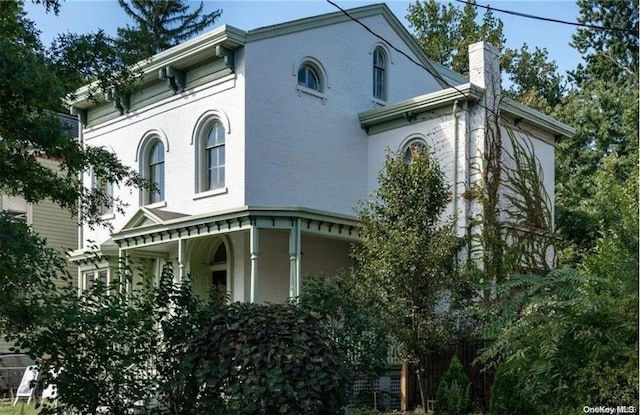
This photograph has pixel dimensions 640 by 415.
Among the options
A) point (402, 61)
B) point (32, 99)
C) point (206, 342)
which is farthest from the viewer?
point (402, 61)

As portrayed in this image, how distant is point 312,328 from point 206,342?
1.17 meters

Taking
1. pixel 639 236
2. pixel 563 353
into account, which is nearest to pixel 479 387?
pixel 563 353

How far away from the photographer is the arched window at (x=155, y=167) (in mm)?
20734

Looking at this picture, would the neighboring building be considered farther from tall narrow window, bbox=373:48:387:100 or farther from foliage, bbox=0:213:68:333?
foliage, bbox=0:213:68:333

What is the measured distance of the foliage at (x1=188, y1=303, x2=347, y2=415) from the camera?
768 cm

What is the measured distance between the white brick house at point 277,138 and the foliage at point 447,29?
13.9 metres

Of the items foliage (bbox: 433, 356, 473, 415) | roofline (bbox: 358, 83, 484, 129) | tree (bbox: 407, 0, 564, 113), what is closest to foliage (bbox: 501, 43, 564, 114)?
tree (bbox: 407, 0, 564, 113)

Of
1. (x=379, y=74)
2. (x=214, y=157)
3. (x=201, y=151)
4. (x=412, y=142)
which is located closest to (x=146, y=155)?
(x=201, y=151)

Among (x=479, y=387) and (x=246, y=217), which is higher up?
(x=246, y=217)

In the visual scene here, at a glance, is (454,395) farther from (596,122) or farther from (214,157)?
(596,122)

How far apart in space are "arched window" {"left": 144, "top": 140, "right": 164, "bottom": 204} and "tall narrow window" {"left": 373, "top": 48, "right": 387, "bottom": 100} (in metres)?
6.01

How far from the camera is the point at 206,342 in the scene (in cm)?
839

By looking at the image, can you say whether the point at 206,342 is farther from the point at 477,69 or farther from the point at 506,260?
the point at 477,69

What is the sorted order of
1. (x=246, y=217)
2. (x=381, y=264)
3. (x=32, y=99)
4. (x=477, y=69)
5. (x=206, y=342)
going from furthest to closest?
(x=477, y=69) → (x=246, y=217) → (x=381, y=264) → (x=32, y=99) → (x=206, y=342)
